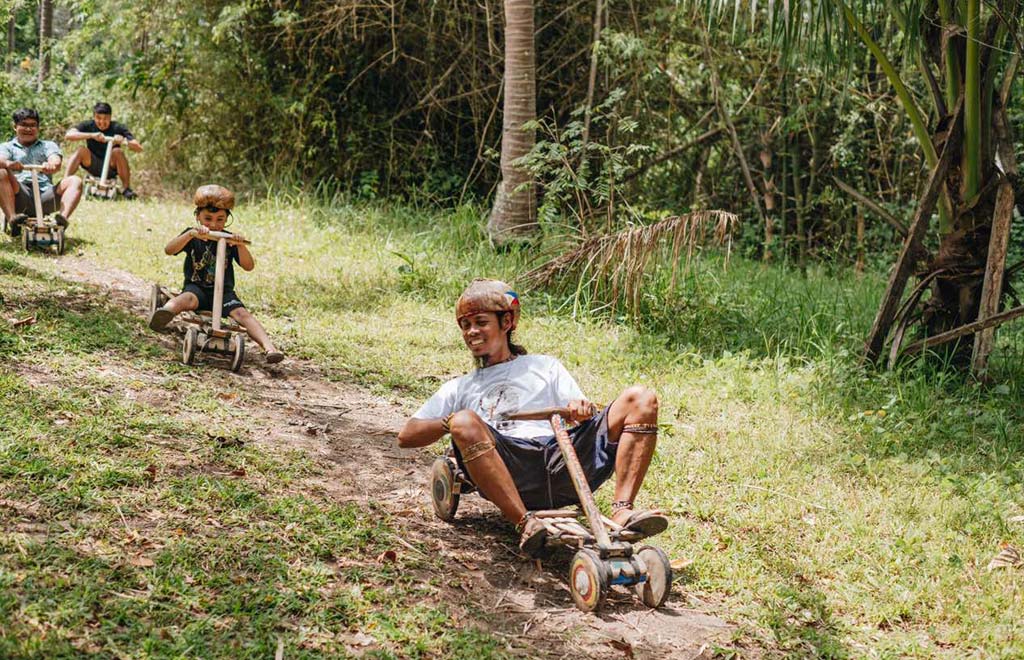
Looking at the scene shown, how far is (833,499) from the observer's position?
5043 mm

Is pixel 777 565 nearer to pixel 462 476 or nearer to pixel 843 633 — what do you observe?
pixel 843 633

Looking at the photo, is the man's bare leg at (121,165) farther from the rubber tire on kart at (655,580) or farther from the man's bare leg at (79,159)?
the rubber tire on kart at (655,580)

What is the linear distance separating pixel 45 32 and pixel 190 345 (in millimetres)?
17420

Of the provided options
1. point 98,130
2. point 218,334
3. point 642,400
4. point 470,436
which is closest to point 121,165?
point 98,130

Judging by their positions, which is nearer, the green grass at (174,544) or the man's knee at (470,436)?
the green grass at (174,544)

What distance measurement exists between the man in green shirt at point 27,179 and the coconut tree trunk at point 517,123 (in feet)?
13.2

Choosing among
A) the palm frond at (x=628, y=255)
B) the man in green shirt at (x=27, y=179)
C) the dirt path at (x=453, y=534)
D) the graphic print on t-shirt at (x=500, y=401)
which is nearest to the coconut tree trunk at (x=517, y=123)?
the palm frond at (x=628, y=255)

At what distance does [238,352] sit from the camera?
6.41 meters

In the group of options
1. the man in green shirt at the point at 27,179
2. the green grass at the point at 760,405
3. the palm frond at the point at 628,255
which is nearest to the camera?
the green grass at the point at 760,405

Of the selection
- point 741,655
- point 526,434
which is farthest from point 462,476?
point 741,655

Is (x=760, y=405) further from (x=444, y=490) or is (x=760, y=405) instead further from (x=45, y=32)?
(x=45, y=32)

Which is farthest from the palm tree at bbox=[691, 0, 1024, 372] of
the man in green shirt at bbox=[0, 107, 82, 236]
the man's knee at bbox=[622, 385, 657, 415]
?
the man in green shirt at bbox=[0, 107, 82, 236]

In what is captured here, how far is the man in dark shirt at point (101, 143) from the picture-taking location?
37.7 ft

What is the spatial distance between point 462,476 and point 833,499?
1933 millimetres
